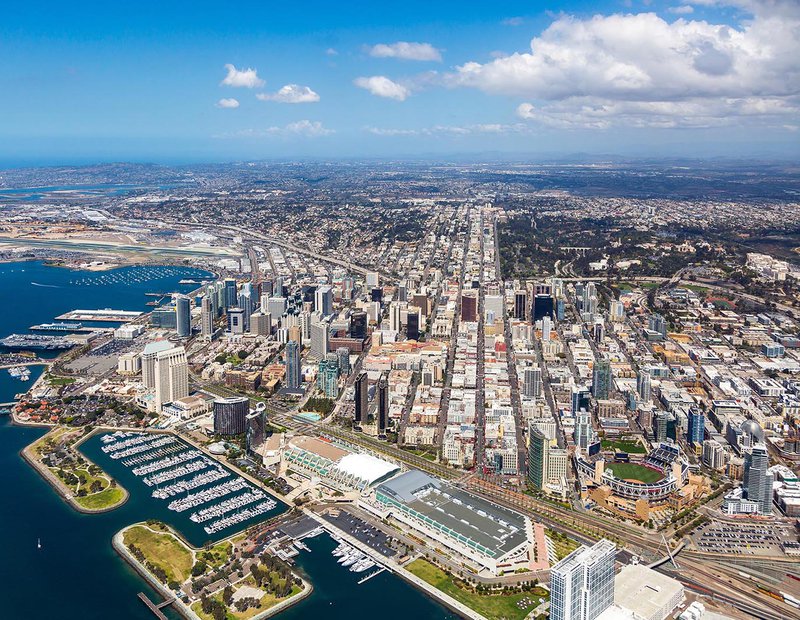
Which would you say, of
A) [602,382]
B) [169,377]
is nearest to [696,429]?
[602,382]

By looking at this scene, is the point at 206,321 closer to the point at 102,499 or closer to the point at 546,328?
the point at 546,328

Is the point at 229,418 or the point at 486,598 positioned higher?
the point at 229,418

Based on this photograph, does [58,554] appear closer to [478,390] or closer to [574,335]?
[478,390]

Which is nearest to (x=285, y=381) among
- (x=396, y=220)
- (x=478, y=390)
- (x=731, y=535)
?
(x=478, y=390)

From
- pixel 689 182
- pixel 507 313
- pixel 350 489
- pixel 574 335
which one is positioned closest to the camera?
pixel 350 489

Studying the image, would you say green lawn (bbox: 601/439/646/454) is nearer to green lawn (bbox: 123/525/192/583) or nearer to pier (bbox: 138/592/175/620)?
green lawn (bbox: 123/525/192/583)
